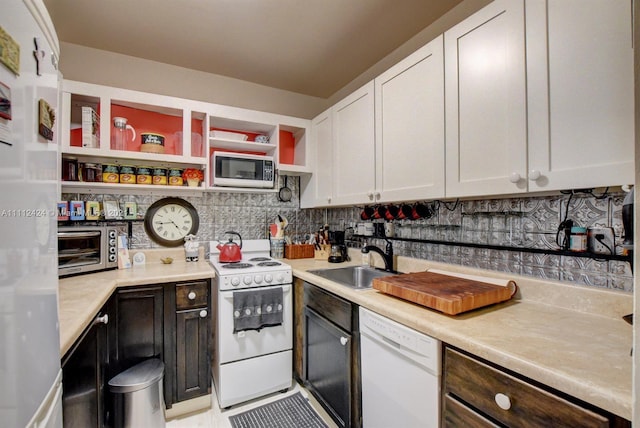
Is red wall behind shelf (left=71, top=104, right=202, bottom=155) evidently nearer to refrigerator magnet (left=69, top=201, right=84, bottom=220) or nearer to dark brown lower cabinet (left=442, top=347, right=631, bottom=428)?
refrigerator magnet (left=69, top=201, right=84, bottom=220)

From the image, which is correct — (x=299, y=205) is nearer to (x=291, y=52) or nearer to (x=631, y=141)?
(x=291, y=52)

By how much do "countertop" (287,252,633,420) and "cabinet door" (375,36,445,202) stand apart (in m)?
0.58

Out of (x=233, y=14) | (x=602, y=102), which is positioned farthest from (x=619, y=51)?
(x=233, y=14)

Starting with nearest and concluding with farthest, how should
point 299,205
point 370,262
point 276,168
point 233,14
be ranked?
point 233,14 → point 370,262 → point 276,168 → point 299,205

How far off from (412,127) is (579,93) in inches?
27.9

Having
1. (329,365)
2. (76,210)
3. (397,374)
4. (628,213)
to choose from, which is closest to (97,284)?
(76,210)

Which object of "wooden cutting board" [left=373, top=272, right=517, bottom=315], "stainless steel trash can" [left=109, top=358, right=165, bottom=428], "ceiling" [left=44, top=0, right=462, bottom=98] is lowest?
"stainless steel trash can" [left=109, top=358, right=165, bottom=428]

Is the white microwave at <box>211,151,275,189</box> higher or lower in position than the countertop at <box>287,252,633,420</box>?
higher

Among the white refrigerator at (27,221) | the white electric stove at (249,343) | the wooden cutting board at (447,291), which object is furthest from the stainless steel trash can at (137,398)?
the wooden cutting board at (447,291)

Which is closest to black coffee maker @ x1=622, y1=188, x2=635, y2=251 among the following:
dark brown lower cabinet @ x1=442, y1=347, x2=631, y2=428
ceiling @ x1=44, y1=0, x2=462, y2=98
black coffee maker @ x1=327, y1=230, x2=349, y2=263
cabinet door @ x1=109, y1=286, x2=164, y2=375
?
dark brown lower cabinet @ x1=442, y1=347, x2=631, y2=428

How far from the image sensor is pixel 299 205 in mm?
2887

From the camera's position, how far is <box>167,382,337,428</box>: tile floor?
5.71ft

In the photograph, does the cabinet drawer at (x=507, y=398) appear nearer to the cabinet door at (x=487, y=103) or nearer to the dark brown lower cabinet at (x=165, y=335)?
the cabinet door at (x=487, y=103)

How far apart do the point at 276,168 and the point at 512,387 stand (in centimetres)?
211
